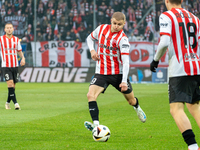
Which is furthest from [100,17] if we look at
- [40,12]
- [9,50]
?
[9,50]

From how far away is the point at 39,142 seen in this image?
17.8ft

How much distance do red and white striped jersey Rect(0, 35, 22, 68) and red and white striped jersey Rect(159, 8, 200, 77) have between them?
6.57 meters

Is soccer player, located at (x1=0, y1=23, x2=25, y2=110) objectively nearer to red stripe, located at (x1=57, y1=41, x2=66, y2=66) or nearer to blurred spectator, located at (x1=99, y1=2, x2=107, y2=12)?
red stripe, located at (x1=57, y1=41, x2=66, y2=66)

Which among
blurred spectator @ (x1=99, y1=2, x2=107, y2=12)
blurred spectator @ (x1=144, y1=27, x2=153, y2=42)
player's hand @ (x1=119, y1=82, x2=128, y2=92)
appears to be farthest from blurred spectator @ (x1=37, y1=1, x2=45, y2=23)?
player's hand @ (x1=119, y1=82, x2=128, y2=92)

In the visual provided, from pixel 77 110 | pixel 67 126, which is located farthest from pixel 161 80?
pixel 67 126

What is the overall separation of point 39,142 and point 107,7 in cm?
2034

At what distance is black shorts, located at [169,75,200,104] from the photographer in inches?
167

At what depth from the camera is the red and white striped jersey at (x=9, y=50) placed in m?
10.2

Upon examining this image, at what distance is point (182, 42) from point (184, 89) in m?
0.53

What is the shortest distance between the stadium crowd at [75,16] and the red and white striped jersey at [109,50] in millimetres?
17753

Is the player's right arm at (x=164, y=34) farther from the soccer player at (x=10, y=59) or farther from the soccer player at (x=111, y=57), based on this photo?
the soccer player at (x=10, y=59)

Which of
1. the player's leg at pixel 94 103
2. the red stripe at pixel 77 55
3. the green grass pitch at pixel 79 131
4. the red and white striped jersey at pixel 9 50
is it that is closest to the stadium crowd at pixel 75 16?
the red stripe at pixel 77 55

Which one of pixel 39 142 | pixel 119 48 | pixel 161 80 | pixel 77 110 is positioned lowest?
pixel 161 80

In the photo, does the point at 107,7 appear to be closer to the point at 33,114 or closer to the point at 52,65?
the point at 52,65
